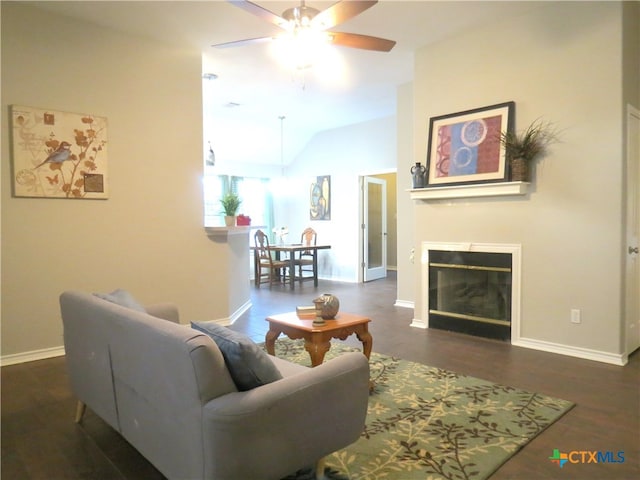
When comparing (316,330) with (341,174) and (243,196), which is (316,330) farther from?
(243,196)

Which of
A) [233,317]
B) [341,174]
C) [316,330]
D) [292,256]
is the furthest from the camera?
[341,174]

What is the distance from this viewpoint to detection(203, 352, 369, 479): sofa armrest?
137 cm

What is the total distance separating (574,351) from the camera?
A: 11.5 ft

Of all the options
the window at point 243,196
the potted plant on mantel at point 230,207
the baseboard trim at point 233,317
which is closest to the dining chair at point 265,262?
the window at point 243,196

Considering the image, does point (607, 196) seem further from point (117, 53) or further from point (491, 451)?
point (117, 53)

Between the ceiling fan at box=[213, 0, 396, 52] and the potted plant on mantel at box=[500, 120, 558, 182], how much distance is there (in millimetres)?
1510

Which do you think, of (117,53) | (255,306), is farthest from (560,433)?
(117,53)

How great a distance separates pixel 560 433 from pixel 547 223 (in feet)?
6.43

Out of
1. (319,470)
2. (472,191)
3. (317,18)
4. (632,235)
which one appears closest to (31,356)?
(319,470)

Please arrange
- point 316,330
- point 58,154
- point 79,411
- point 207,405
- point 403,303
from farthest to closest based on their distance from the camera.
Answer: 1. point 403,303
2. point 58,154
3. point 316,330
4. point 79,411
5. point 207,405

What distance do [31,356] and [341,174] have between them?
587 centimetres

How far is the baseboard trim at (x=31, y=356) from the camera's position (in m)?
3.40

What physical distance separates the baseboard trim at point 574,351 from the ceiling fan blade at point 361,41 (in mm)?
2829

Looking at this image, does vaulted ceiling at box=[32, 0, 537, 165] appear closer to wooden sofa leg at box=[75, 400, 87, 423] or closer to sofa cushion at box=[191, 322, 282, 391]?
sofa cushion at box=[191, 322, 282, 391]
